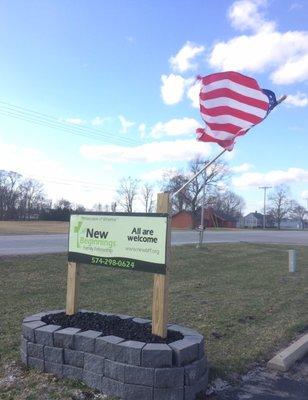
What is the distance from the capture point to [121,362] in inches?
183

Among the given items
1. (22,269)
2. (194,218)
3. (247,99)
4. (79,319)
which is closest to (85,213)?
(79,319)

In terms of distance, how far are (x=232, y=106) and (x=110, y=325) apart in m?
3.39

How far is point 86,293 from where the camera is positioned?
9977mm

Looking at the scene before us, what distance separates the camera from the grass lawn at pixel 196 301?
5926 mm

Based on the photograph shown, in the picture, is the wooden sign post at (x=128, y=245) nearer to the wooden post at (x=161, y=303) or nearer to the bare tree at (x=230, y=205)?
the wooden post at (x=161, y=303)

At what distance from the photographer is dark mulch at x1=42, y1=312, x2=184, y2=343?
512cm

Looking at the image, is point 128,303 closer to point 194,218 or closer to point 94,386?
point 94,386

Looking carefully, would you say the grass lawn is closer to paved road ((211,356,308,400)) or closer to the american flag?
paved road ((211,356,308,400))

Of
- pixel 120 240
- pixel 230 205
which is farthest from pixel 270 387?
pixel 230 205

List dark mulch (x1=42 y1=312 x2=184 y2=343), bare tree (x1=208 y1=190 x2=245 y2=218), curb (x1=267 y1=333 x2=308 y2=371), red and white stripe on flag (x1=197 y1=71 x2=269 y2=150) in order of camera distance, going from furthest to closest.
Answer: bare tree (x1=208 y1=190 x2=245 y2=218) → red and white stripe on flag (x1=197 y1=71 x2=269 y2=150) → curb (x1=267 y1=333 x2=308 y2=371) → dark mulch (x1=42 y1=312 x2=184 y2=343)

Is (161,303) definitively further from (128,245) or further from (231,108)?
(231,108)

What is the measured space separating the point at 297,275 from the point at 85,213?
9.68m

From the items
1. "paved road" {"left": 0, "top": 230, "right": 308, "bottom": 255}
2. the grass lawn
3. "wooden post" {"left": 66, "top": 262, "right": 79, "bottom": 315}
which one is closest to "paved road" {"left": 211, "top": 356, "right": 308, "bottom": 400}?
the grass lawn

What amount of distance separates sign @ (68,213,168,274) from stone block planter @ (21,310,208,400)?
857mm
